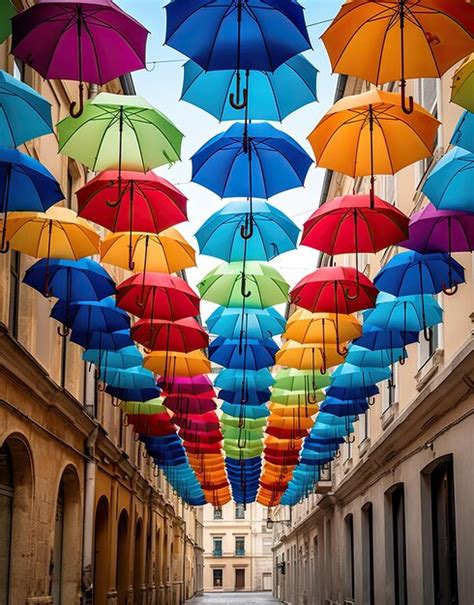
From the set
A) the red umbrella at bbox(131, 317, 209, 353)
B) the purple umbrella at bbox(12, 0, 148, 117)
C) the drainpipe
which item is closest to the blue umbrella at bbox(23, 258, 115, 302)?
the red umbrella at bbox(131, 317, 209, 353)

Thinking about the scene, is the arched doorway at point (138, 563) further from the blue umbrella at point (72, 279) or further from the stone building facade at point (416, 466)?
the blue umbrella at point (72, 279)

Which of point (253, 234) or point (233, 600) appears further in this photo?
point (233, 600)

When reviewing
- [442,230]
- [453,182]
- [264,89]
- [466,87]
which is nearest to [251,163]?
[264,89]

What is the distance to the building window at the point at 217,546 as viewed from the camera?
93.3 metres

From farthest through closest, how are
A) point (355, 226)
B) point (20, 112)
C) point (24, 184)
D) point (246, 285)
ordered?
1. point (246, 285)
2. point (355, 226)
3. point (24, 184)
4. point (20, 112)

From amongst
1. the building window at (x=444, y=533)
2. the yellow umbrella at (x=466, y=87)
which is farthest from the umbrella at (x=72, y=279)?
the yellow umbrella at (x=466, y=87)

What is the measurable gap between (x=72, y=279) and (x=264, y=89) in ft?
16.2

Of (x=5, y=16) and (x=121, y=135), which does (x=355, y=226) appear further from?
(x=5, y=16)

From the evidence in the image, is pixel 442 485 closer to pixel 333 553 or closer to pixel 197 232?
pixel 197 232

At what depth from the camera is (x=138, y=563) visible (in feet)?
122

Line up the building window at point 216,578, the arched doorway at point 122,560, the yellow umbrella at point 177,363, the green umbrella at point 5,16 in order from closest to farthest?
1. the green umbrella at point 5,16
2. the yellow umbrella at point 177,363
3. the arched doorway at point 122,560
4. the building window at point 216,578

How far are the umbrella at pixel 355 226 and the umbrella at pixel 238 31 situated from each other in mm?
2962

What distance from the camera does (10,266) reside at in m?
15.8

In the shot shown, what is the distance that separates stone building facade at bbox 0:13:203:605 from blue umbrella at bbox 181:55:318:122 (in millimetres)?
3875
